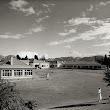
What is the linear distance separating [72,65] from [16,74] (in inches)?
2885

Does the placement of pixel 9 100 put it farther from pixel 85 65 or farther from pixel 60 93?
pixel 85 65

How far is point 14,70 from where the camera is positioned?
49062 mm

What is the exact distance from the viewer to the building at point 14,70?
156 ft

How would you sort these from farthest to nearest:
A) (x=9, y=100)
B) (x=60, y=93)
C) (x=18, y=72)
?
(x=18, y=72)
(x=60, y=93)
(x=9, y=100)

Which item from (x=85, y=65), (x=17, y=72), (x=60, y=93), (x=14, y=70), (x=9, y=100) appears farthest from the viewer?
(x=85, y=65)

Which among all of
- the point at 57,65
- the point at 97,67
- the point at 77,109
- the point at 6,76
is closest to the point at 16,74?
the point at 6,76

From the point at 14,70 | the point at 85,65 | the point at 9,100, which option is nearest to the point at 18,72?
the point at 14,70

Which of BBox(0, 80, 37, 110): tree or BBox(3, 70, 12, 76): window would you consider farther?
BBox(3, 70, 12, 76): window

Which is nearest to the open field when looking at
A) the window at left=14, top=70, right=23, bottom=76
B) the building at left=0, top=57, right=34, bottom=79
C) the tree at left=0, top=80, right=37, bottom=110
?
the tree at left=0, top=80, right=37, bottom=110

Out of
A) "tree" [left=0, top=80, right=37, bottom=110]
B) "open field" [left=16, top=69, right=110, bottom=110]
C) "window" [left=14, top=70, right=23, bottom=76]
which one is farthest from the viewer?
"window" [left=14, top=70, right=23, bottom=76]

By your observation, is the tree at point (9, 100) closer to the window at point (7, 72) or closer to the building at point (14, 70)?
the building at point (14, 70)

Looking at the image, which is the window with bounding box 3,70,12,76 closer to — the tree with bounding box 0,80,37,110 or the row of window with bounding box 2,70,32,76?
the row of window with bounding box 2,70,32,76

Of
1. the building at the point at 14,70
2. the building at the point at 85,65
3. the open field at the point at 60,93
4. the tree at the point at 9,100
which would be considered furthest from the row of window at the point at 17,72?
the building at the point at 85,65

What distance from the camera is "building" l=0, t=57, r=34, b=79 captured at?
47625 mm
